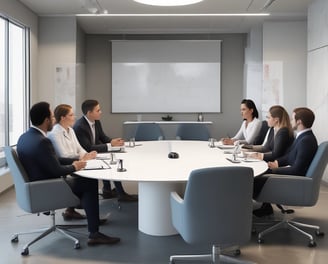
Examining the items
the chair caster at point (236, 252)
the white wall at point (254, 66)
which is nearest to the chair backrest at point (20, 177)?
the chair caster at point (236, 252)

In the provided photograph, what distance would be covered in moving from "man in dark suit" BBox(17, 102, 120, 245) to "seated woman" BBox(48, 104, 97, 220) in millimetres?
463

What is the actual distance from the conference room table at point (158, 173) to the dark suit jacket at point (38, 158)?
206 mm

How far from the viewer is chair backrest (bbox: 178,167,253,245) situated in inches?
100

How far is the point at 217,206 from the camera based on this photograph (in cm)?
260

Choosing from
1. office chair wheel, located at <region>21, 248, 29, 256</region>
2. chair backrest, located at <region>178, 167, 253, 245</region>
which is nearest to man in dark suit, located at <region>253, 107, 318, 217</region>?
chair backrest, located at <region>178, 167, 253, 245</region>

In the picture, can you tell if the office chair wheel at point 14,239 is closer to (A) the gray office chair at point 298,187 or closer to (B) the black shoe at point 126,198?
(B) the black shoe at point 126,198

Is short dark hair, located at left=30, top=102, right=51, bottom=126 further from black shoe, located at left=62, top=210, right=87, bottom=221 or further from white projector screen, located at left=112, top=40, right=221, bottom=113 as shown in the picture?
white projector screen, located at left=112, top=40, right=221, bottom=113

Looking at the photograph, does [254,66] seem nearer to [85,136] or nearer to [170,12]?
[170,12]

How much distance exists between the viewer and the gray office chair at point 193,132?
6.57 meters

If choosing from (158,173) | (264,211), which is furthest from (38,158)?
(264,211)

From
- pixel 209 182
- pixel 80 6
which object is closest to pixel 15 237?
pixel 209 182

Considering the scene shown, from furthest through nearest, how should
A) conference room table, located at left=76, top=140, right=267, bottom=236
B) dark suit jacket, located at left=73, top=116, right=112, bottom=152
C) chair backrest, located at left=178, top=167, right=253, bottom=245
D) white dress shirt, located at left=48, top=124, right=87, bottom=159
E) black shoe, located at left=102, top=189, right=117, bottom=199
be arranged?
black shoe, located at left=102, top=189, right=117, bottom=199 < dark suit jacket, located at left=73, top=116, right=112, bottom=152 < white dress shirt, located at left=48, top=124, right=87, bottom=159 < conference room table, located at left=76, top=140, right=267, bottom=236 < chair backrest, located at left=178, top=167, right=253, bottom=245

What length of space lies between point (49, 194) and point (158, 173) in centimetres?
90

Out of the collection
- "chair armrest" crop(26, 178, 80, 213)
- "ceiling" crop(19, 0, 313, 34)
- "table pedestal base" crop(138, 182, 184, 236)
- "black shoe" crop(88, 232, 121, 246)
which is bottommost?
"black shoe" crop(88, 232, 121, 246)
